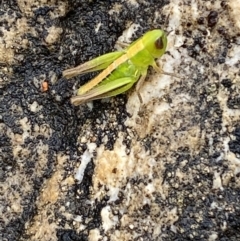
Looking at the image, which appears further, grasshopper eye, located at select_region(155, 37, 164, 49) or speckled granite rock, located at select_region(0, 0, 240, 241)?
Result: grasshopper eye, located at select_region(155, 37, 164, 49)

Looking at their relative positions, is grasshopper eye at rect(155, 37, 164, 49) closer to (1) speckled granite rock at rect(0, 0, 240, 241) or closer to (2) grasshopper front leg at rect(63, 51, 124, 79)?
(1) speckled granite rock at rect(0, 0, 240, 241)

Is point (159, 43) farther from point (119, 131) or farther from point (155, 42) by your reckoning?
point (119, 131)

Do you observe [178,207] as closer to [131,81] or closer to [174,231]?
[174,231]

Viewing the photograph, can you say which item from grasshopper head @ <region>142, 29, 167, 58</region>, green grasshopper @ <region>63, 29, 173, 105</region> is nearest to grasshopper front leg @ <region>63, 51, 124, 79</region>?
green grasshopper @ <region>63, 29, 173, 105</region>

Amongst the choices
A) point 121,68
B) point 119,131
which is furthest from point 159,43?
point 119,131

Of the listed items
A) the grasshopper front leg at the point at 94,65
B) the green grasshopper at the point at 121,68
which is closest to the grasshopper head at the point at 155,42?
the green grasshopper at the point at 121,68

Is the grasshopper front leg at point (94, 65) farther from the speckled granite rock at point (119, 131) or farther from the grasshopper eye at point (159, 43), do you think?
the grasshopper eye at point (159, 43)
